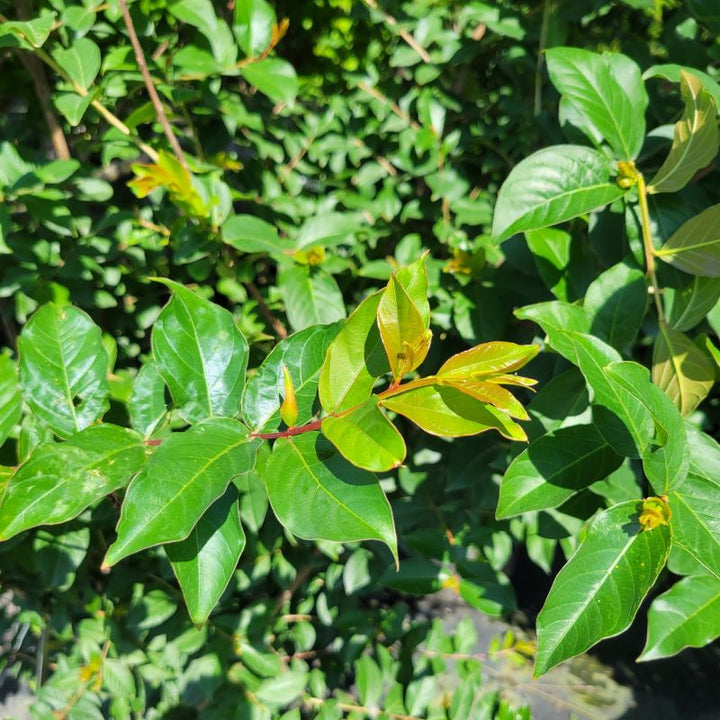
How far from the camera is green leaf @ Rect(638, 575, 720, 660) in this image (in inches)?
33.7

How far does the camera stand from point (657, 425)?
2.23 feet

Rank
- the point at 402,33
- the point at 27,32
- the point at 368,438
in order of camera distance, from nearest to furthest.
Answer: the point at 368,438 < the point at 27,32 < the point at 402,33

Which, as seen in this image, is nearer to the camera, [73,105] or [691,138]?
[691,138]

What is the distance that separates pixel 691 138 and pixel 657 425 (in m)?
0.41

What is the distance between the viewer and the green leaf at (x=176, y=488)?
599mm

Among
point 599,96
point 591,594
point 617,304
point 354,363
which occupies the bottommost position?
point 591,594

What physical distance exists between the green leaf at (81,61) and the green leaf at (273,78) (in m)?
0.26

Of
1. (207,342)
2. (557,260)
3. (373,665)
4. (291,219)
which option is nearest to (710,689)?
(373,665)

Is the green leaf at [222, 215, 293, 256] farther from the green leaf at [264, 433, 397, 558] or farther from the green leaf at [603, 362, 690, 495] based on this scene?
the green leaf at [603, 362, 690, 495]

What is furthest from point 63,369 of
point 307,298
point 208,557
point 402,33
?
point 402,33

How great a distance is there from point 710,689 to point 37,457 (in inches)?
95.5

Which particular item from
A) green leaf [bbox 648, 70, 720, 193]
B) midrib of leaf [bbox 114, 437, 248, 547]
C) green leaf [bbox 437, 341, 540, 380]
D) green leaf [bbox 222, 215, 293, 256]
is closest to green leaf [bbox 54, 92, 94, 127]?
green leaf [bbox 222, 215, 293, 256]

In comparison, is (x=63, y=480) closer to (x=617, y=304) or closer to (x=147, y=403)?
(x=147, y=403)

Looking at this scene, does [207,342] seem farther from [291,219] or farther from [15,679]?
[15,679]
